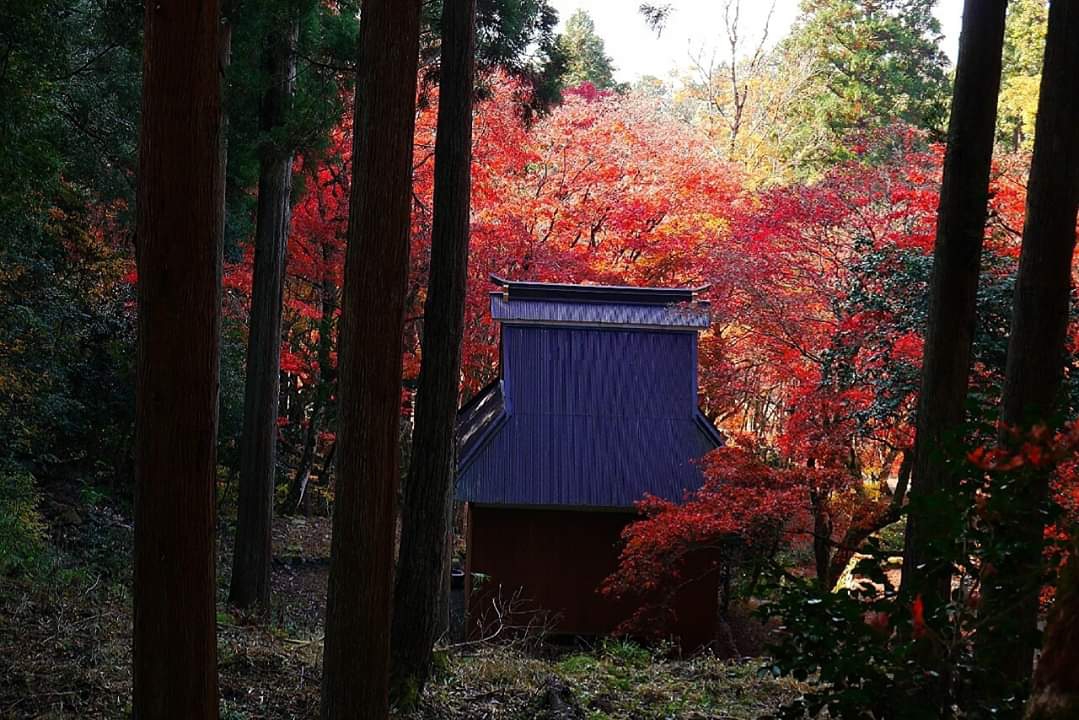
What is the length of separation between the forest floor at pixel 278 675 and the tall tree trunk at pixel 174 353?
157 cm

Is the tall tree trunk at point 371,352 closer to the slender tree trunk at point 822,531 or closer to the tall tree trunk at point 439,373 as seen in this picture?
the tall tree trunk at point 439,373

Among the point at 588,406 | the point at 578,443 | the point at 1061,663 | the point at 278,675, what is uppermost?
the point at 588,406

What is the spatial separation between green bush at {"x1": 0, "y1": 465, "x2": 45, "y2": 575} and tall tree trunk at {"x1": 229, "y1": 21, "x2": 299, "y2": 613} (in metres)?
1.80

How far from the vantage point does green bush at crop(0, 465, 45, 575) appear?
8.41 meters

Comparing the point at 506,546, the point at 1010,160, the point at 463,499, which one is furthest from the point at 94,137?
the point at 1010,160

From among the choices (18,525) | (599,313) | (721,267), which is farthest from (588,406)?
(18,525)

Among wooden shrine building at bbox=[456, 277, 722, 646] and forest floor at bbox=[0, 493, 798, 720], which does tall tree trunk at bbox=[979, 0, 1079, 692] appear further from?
wooden shrine building at bbox=[456, 277, 722, 646]

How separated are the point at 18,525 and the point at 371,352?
655 cm

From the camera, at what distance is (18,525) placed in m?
9.23

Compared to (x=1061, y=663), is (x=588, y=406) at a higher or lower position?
higher

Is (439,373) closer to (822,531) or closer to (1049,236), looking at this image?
(1049,236)

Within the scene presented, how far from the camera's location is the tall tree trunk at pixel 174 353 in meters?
3.46

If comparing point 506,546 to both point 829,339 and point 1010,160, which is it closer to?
point 829,339

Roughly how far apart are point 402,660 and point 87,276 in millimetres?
8123
